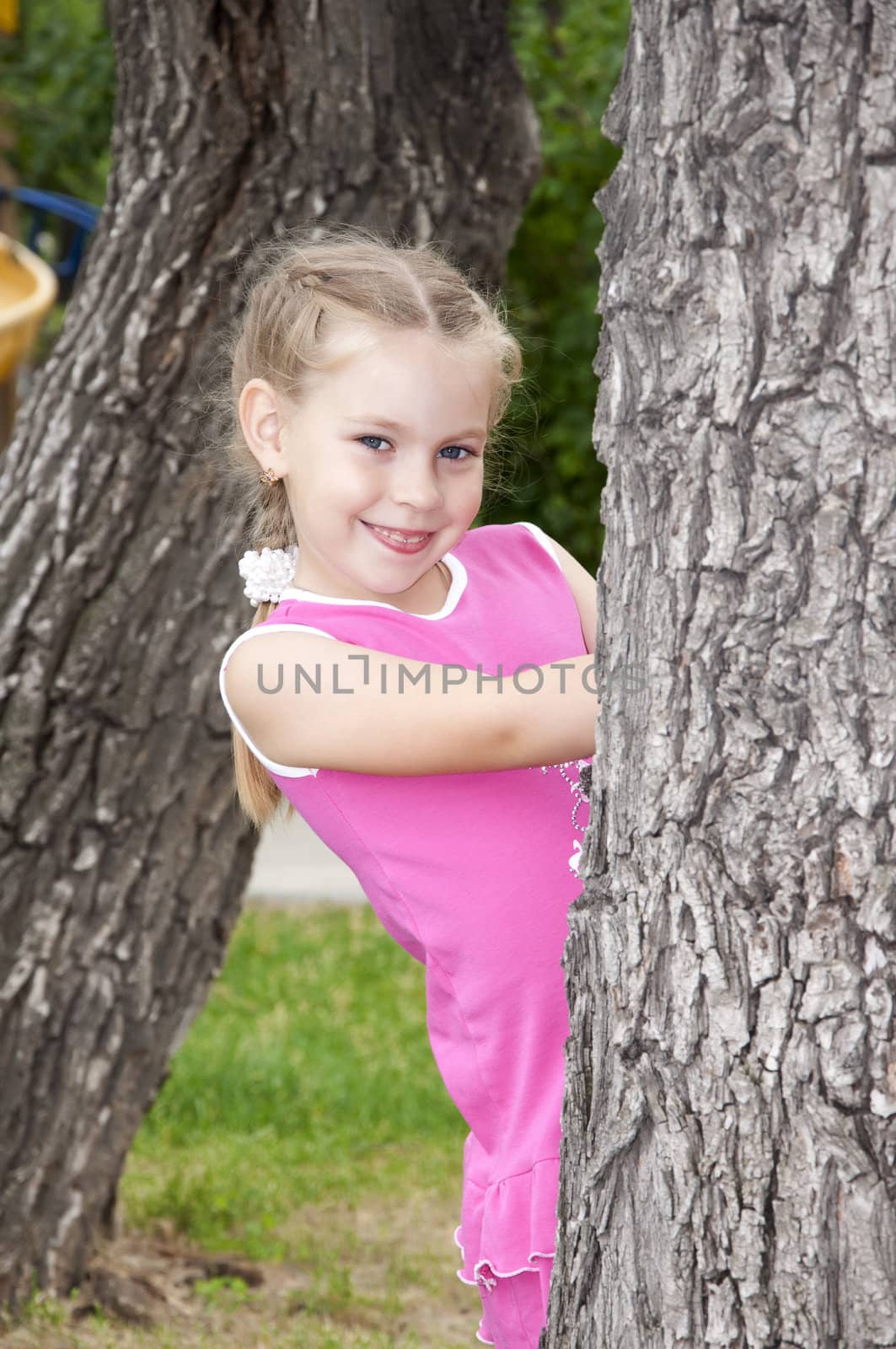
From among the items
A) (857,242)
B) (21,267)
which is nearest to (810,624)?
(857,242)

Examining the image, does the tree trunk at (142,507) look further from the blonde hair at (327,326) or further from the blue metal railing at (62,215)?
the blue metal railing at (62,215)

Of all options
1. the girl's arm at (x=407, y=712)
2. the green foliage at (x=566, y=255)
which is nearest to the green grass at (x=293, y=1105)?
the girl's arm at (x=407, y=712)

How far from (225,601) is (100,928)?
0.69 meters

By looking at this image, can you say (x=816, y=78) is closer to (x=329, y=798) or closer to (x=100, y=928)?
(x=329, y=798)

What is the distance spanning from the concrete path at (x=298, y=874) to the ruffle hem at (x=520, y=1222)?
13.5 ft

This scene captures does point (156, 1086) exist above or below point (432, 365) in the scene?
below

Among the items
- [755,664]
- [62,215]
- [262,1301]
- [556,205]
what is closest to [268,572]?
[755,664]

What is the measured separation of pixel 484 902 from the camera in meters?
1.71

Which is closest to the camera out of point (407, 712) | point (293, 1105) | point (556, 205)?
point (407, 712)

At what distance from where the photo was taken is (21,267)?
910 cm

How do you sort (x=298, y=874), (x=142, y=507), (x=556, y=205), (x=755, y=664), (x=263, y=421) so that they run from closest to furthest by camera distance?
1. (x=755, y=664)
2. (x=263, y=421)
3. (x=142, y=507)
4. (x=298, y=874)
5. (x=556, y=205)

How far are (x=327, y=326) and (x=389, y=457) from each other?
0.18 m

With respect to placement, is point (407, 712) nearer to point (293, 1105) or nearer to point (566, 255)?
point (293, 1105)

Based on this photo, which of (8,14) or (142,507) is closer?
(142,507)
